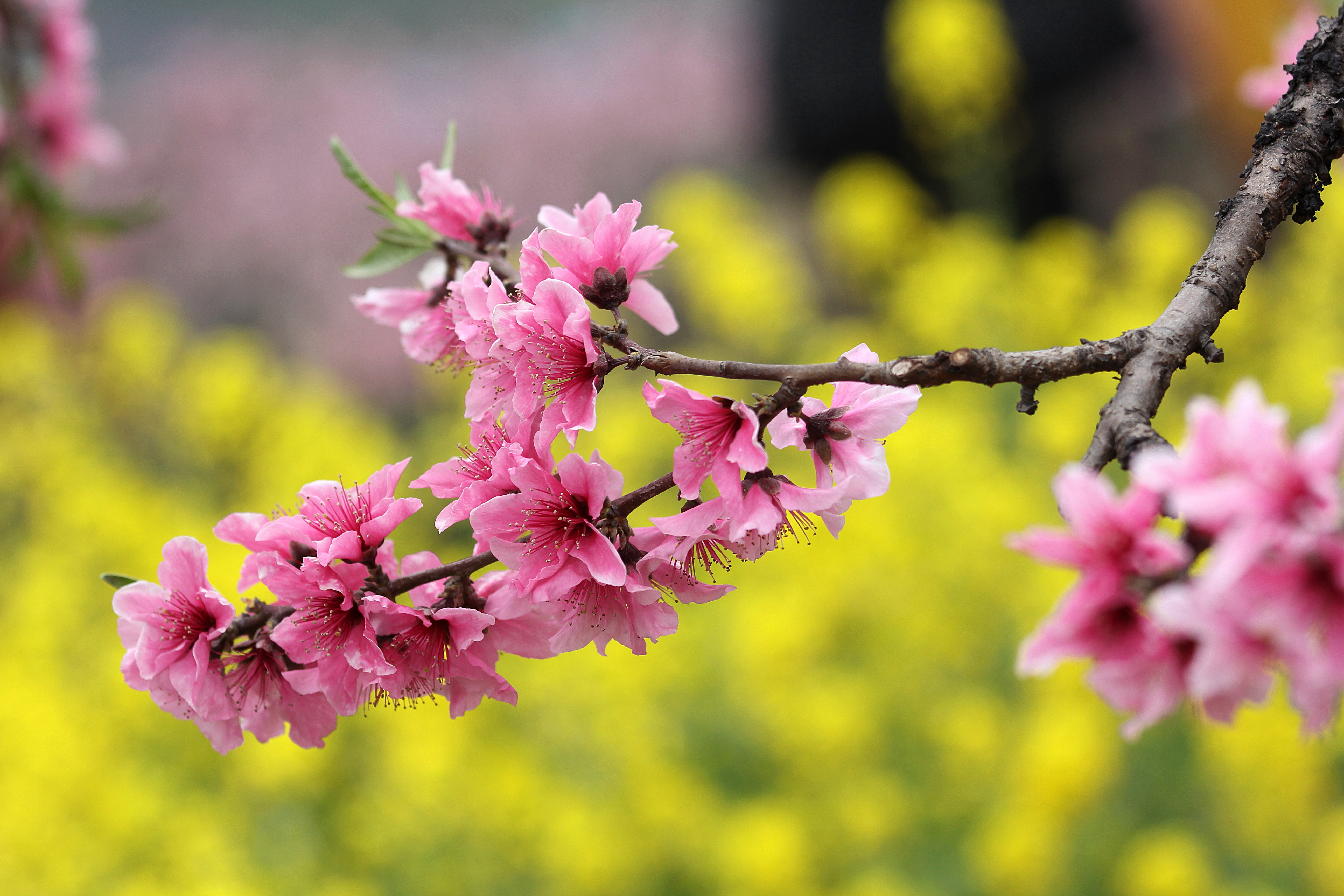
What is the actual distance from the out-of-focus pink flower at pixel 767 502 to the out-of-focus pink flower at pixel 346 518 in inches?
7.4

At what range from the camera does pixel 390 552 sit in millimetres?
717

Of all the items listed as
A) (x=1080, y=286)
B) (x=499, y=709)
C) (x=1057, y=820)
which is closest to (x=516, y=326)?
(x=1057, y=820)

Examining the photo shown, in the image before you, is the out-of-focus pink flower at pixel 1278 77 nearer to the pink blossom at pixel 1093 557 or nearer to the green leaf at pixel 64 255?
the pink blossom at pixel 1093 557

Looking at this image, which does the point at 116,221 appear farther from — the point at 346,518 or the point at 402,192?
the point at 346,518

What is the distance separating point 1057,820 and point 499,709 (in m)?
1.32

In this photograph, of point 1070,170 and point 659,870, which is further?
point 1070,170

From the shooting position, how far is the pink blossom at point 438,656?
0.68 metres

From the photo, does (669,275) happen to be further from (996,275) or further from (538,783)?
(538,783)

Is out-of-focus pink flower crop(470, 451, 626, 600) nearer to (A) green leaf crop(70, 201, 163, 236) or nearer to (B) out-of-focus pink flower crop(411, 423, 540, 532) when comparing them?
(B) out-of-focus pink flower crop(411, 423, 540, 532)

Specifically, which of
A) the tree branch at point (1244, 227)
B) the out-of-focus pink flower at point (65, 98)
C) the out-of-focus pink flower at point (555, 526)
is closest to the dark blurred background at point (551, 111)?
the out-of-focus pink flower at point (65, 98)

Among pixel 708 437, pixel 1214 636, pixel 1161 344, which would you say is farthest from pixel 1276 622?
pixel 708 437

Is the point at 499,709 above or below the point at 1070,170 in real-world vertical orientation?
below

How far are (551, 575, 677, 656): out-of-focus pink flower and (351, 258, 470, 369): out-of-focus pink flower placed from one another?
0.25 m

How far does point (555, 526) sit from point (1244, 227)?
0.47m
